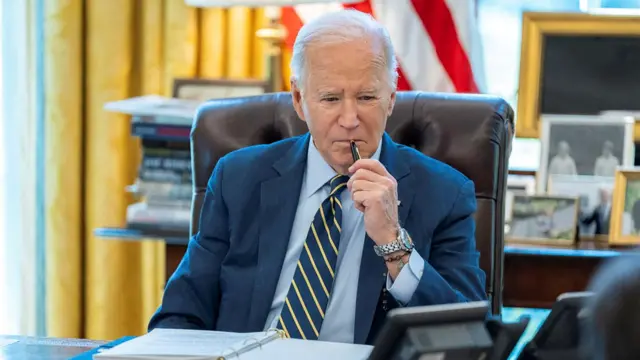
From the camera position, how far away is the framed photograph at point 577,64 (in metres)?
2.81

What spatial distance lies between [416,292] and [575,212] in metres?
1.01

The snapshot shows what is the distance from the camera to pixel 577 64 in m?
2.84

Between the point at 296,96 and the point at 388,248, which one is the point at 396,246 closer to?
the point at 388,248

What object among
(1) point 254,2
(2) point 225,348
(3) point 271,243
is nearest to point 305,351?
(2) point 225,348

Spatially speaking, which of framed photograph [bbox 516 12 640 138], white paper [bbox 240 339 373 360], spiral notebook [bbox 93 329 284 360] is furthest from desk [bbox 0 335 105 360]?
framed photograph [bbox 516 12 640 138]

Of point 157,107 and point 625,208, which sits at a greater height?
point 157,107

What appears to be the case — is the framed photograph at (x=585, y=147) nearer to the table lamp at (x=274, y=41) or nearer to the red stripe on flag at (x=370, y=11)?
the red stripe on flag at (x=370, y=11)

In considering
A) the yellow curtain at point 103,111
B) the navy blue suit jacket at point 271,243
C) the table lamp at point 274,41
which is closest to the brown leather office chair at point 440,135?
the navy blue suit jacket at point 271,243

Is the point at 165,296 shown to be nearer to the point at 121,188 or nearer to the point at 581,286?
the point at 581,286

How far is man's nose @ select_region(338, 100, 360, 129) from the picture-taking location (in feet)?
5.57

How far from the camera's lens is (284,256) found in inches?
68.6

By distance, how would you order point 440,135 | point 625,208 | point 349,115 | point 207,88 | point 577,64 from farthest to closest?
1. point 207,88
2. point 577,64
3. point 625,208
4. point 440,135
5. point 349,115

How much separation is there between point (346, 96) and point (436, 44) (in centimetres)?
128

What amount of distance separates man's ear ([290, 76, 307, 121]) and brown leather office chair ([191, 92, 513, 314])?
17 centimetres
